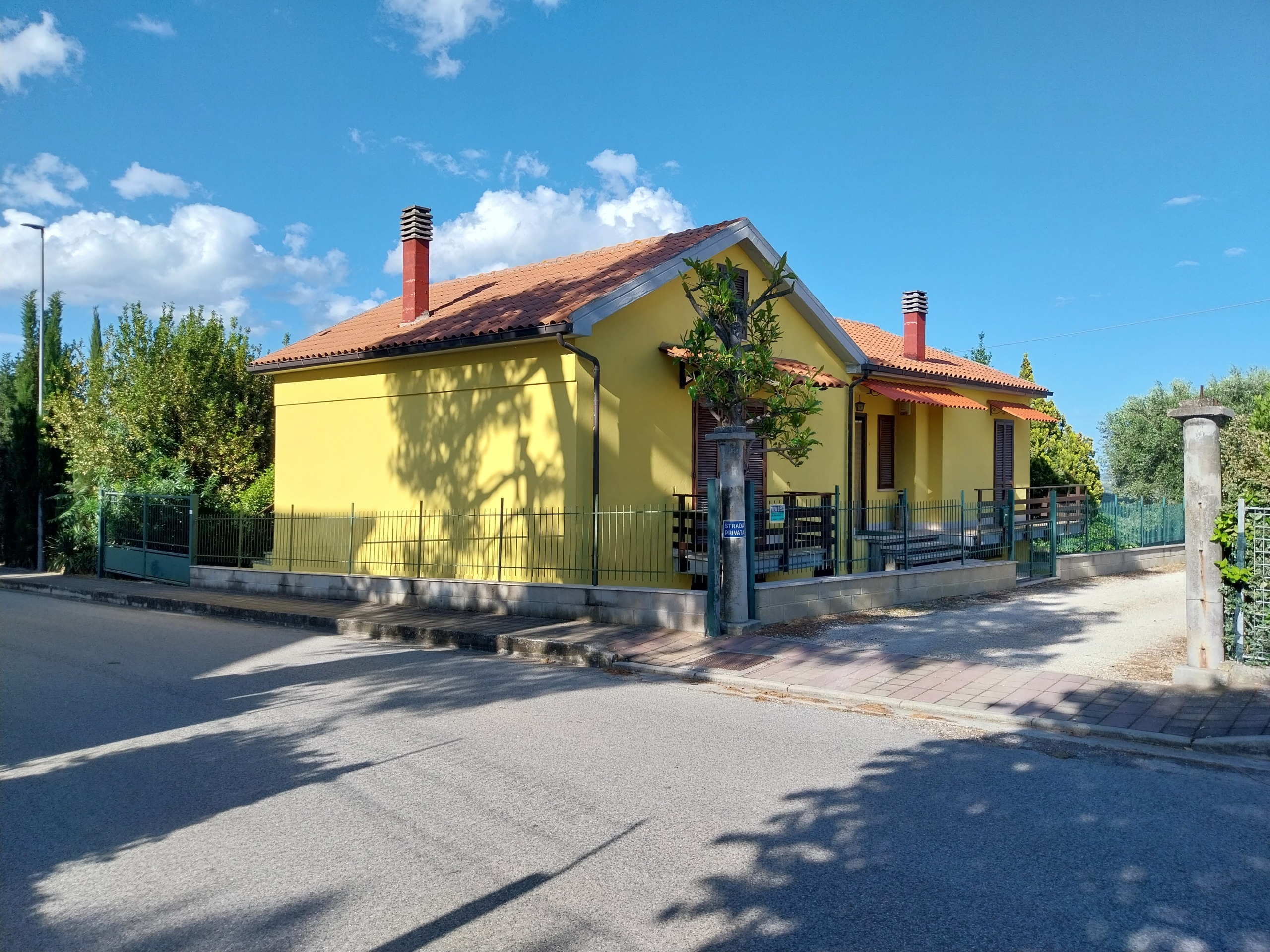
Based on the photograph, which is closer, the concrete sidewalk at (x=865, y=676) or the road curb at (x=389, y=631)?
the concrete sidewalk at (x=865, y=676)

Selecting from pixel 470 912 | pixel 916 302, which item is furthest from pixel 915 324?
pixel 470 912

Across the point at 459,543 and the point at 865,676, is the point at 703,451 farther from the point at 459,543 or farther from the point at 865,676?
Answer: the point at 865,676

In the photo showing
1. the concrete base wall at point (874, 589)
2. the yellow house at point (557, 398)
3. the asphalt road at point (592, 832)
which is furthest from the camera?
the yellow house at point (557, 398)

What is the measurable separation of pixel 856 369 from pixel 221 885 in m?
15.2

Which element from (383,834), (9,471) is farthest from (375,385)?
(9,471)

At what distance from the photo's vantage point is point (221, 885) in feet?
13.4

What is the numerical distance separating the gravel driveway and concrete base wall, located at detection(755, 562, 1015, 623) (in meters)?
0.18

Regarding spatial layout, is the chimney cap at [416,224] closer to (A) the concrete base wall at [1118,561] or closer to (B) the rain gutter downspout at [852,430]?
(B) the rain gutter downspout at [852,430]

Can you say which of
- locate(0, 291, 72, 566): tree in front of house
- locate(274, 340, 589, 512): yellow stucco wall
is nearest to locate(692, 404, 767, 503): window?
locate(274, 340, 589, 512): yellow stucco wall

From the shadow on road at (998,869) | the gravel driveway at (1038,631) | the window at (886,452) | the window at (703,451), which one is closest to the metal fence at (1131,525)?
the window at (886,452)

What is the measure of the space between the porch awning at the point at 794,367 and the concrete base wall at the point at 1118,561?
684cm

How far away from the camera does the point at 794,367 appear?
569 inches

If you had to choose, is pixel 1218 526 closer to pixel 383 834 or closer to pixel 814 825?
pixel 814 825

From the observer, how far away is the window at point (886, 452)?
1984cm
